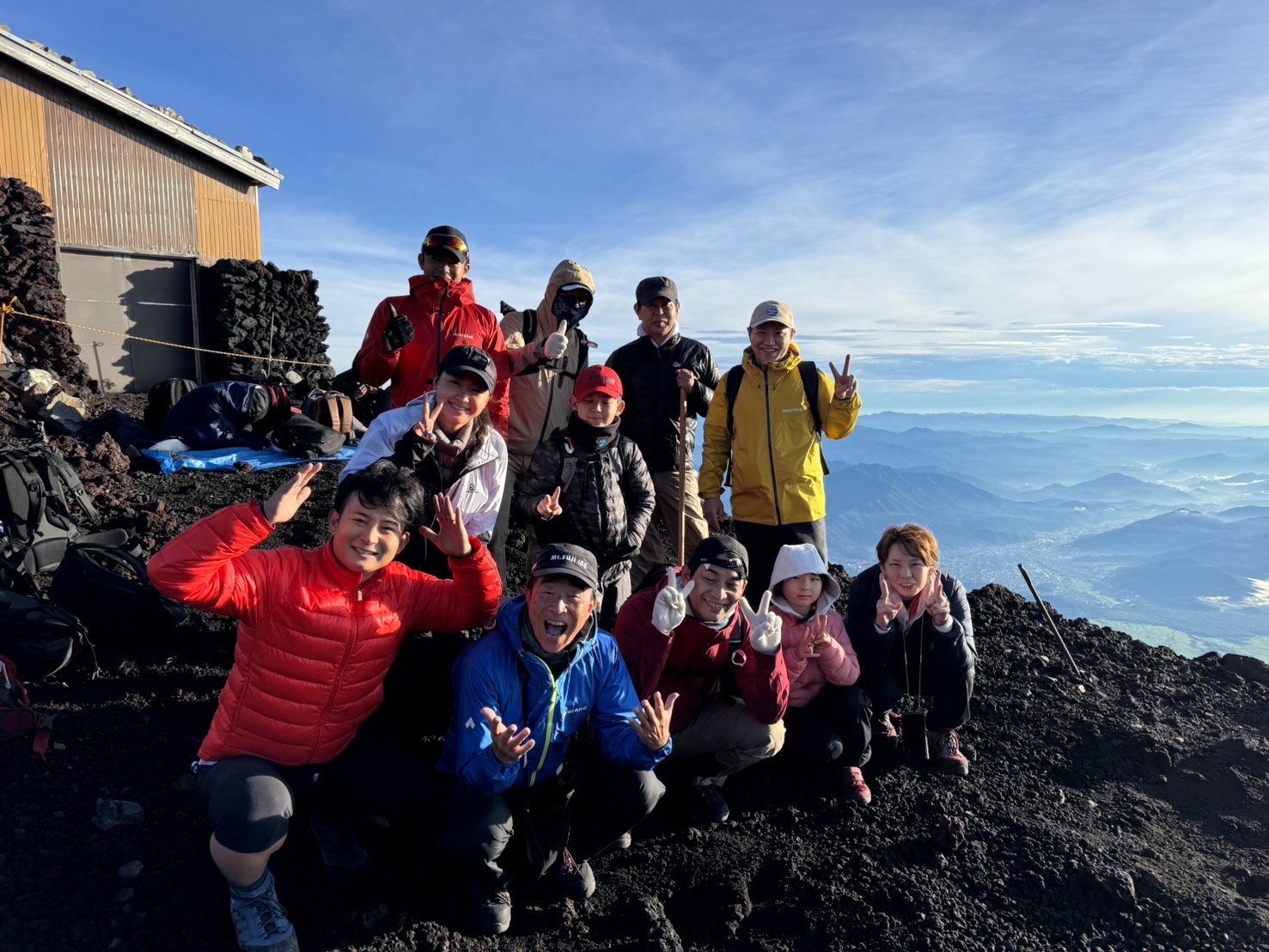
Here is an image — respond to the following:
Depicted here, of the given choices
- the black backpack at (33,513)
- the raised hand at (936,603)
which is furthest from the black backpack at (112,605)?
the raised hand at (936,603)

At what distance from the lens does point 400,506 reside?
9.75 feet

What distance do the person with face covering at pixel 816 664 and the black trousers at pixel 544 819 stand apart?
124cm

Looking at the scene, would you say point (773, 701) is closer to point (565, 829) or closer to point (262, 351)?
point (565, 829)

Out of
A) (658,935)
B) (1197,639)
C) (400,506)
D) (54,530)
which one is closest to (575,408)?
(400,506)

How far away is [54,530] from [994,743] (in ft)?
23.2

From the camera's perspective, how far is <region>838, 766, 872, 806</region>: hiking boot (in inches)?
160

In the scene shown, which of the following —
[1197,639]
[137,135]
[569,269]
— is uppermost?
[137,135]

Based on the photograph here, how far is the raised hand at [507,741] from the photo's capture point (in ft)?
9.19

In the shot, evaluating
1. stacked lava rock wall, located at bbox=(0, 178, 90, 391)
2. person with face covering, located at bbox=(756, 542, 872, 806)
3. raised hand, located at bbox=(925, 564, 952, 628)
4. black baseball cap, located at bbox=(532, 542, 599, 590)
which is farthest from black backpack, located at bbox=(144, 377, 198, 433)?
raised hand, located at bbox=(925, 564, 952, 628)

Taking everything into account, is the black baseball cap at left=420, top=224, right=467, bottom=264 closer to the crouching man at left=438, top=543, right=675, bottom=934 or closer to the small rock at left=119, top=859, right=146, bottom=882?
the crouching man at left=438, top=543, right=675, bottom=934

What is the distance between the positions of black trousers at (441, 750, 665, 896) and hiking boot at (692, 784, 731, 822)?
2.61 feet

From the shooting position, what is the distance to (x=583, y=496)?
428 cm

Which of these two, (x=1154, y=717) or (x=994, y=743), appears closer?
(x=994, y=743)

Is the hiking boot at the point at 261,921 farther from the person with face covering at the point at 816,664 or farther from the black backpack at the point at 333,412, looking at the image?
the black backpack at the point at 333,412
